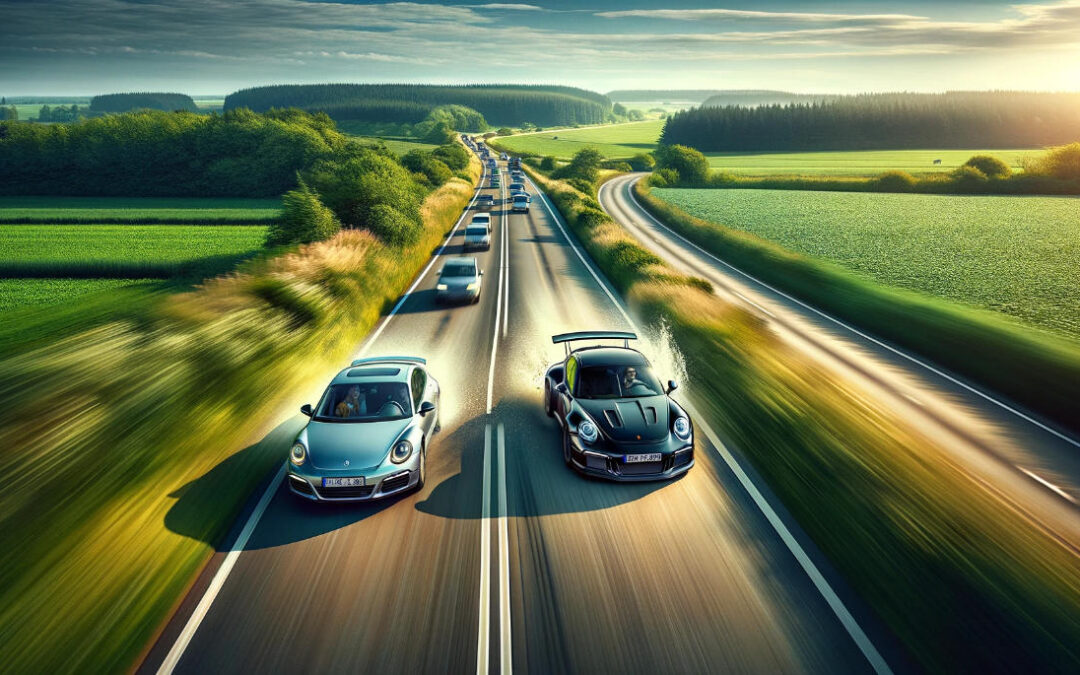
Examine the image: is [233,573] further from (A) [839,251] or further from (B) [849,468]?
(A) [839,251]

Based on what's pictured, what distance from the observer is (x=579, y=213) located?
40.1 metres

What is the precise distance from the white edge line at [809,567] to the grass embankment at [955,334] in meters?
9.12

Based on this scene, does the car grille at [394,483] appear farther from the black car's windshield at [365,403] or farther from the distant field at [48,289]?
the distant field at [48,289]

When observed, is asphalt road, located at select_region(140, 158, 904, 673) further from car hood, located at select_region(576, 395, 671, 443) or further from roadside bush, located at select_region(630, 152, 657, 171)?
roadside bush, located at select_region(630, 152, 657, 171)

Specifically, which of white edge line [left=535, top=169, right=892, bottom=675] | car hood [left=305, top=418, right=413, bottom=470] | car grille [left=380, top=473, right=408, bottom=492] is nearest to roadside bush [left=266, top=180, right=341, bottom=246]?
car hood [left=305, top=418, right=413, bottom=470]

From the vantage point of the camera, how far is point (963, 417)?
12789 mm

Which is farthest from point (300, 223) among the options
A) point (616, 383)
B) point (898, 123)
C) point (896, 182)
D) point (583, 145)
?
point (583, 145)

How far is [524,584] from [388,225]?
23139 mm

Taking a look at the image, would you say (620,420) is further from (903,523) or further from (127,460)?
(127,460)

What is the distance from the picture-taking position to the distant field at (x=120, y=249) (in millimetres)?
29438

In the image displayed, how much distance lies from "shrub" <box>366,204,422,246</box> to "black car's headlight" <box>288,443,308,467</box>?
19539 millimetres

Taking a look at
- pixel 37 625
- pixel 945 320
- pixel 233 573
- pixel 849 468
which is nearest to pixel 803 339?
pixel 945 320

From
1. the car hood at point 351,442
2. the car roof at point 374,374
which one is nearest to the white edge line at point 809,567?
the car hood at point 351,442

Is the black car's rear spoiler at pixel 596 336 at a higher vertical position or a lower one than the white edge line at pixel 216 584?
higher
